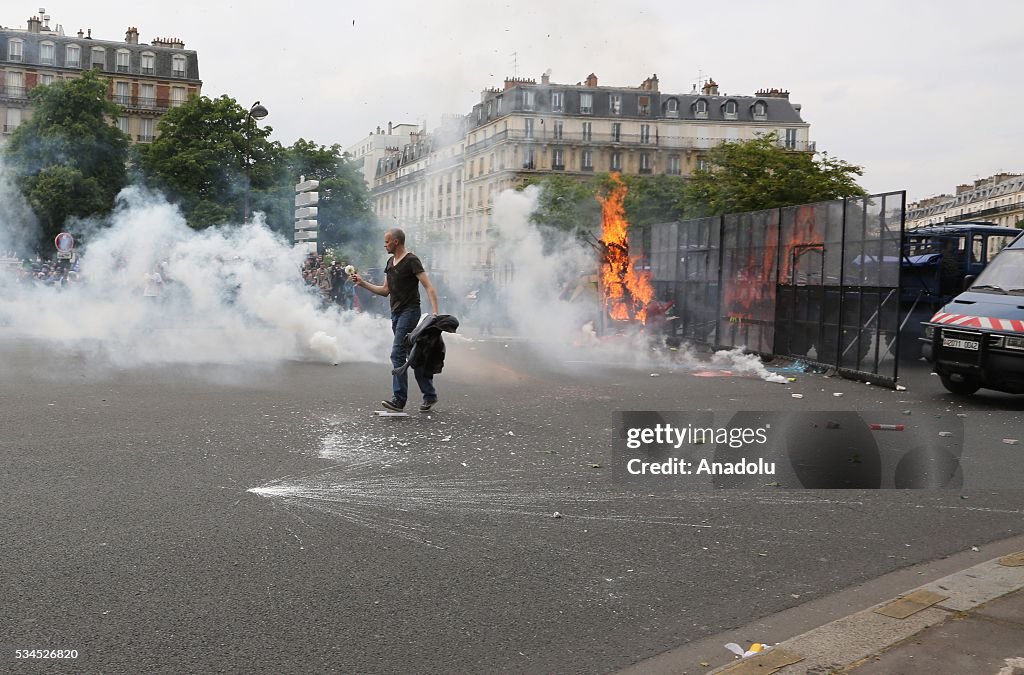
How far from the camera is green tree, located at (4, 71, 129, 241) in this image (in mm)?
39906

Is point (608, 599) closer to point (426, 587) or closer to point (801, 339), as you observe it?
point (426, 587)

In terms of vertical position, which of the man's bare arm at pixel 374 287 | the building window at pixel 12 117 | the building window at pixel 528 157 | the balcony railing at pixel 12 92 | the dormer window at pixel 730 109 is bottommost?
the man's bare arm at pixel 374 287

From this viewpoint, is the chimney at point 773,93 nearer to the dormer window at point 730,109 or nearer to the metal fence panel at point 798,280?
the dormer window at point 730,109

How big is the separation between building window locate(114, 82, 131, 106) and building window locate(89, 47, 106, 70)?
182 centimetres

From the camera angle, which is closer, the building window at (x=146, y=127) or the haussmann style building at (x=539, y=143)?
the haussmann style building at (x=539, y=143)

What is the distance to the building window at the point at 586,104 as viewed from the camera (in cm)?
7356

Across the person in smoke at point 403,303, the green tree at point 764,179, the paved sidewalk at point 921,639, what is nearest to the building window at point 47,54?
the green tree at point 764,179

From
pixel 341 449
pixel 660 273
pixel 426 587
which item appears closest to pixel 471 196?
pixel 660 273

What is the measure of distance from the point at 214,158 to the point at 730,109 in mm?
Answer: 50845

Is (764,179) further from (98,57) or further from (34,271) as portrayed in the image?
(98,57)

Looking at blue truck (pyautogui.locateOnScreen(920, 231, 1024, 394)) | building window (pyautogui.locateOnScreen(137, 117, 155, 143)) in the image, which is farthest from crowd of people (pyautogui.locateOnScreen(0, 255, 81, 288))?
building window (pyautogui.locateOnScreen(137, 117, 155, 143))

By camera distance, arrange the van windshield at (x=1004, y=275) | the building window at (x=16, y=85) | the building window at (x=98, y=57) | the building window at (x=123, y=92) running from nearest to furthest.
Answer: the van windshield at (x=1004, y=275), the building window at (x=16, y=85), the building window at (x=98, y=57), the building window at (x=123, y=92)

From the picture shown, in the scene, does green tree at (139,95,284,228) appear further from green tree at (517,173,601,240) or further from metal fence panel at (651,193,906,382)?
metal fence panel at (651,193,906,382)

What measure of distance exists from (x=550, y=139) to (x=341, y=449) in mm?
56739
